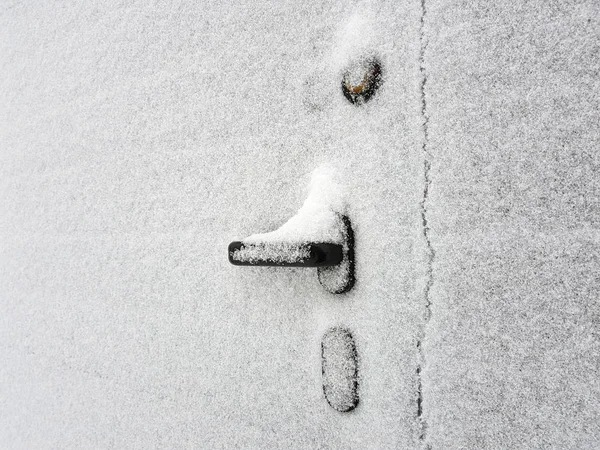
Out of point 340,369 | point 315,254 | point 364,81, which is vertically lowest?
point 340,369

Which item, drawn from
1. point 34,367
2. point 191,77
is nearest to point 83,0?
point 191,77

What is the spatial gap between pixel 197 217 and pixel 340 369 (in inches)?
13.1

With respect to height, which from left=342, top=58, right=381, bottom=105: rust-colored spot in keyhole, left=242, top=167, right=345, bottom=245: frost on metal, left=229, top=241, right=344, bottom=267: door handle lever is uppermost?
left=342, top=58, right=381, bottom=105: rust-colored spot in keyhole

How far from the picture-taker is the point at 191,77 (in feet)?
2.32

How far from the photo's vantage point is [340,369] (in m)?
0.56

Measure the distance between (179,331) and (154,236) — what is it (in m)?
0.17

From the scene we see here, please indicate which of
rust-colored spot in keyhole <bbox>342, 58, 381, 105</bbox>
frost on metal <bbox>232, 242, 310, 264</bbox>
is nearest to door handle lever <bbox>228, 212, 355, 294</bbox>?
frost on metal <bbox>232, 242, 310, 264</bbox>

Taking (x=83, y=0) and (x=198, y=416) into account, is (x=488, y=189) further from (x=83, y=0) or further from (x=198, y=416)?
(x=83, y=0)

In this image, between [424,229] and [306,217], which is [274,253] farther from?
[424,229]

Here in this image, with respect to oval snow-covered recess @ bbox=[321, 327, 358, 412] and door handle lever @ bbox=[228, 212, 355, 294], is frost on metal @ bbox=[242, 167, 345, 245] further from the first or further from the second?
oval snow-covered recess @ bbox=[321, 327, 358, 412]

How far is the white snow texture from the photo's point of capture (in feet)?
1.48

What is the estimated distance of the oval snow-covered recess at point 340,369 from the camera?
556mm

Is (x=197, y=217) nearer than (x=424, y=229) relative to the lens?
No

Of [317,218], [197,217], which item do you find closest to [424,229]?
[317,218]
